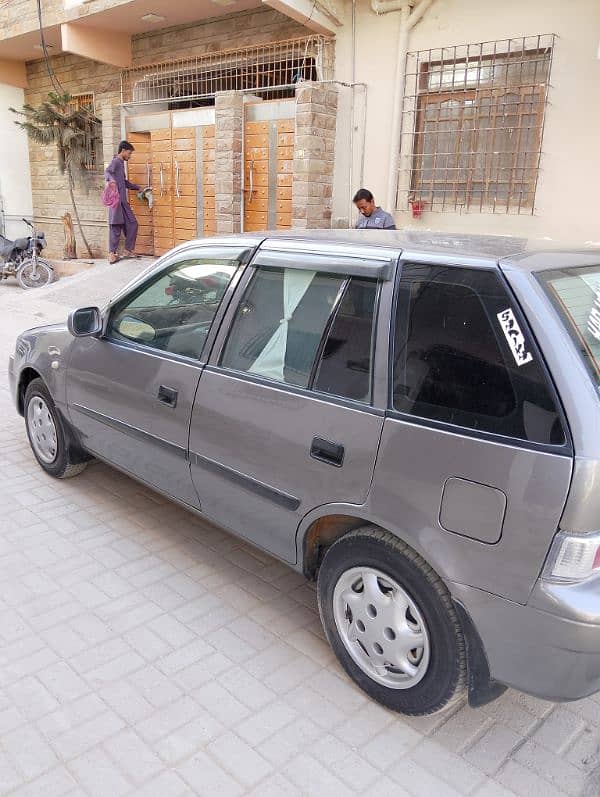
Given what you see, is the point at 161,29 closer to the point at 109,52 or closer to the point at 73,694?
→ the point at 109,52

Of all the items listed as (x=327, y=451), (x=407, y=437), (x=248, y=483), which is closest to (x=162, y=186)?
(x=248, y=483)

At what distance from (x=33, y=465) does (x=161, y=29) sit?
979cm

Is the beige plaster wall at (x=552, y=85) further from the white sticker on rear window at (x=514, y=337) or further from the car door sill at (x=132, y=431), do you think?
the white sticker on rear window at (x=514, y=337)

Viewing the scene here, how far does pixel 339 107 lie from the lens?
903 centimetres

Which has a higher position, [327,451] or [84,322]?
[84,322]

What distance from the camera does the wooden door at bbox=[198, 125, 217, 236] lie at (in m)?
10.4

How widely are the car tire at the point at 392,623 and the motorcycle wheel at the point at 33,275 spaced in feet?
37.8

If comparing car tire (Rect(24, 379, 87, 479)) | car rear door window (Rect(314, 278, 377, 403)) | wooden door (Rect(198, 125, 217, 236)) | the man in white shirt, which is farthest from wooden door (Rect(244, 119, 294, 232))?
car rear door window (Rect(314, 278, 377, 403))

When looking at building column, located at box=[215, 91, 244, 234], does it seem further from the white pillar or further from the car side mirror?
the white pillar

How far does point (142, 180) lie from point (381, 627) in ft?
35.9

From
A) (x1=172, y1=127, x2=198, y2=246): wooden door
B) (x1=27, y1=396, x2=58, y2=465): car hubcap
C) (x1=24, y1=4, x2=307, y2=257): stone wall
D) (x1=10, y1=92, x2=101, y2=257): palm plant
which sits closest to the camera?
(x1=27, y1=396, x2=58, y2=465): car hubcap

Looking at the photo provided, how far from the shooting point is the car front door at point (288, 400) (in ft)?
7.78

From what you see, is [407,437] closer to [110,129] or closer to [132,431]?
[132,431]

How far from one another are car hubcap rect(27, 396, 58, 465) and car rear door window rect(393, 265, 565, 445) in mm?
2784
